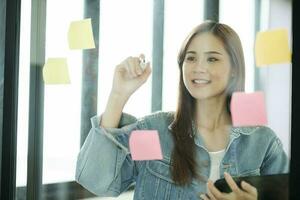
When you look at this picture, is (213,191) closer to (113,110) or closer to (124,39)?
(113,110)

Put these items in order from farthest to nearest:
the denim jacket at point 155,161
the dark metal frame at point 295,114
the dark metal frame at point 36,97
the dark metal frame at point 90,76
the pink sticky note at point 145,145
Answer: the dark metal frame at point 36,97, the dark metal frame at point 90,76, the pink sticky note at point 145,145, the denim jacket at point 155,161, the dark metal frame at point 295,114

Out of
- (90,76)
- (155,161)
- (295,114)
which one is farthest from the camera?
(90,76)

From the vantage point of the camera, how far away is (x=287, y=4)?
0.99 metres

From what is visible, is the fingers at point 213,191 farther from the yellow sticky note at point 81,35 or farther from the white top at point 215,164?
the yellow sticky note at point 81,35

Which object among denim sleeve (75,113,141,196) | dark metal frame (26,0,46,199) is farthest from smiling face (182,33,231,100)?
dark metal frame (26,0,46,199)

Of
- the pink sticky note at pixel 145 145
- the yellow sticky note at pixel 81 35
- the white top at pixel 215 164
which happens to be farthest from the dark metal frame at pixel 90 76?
the white top at pixel 215 164

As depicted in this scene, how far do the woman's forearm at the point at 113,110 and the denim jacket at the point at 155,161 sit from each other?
16mm

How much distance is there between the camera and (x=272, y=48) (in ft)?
3.29

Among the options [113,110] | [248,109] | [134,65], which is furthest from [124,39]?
[248,109]

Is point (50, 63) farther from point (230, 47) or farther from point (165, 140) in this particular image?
point (230, 47)

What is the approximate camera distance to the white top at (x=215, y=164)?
42.8 inches

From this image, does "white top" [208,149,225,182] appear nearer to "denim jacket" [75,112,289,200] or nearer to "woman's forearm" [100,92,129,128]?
"denim jacket" [75,112,289,200]

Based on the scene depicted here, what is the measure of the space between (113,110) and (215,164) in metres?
0.36

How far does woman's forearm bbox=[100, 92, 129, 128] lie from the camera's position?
123 centimetres
